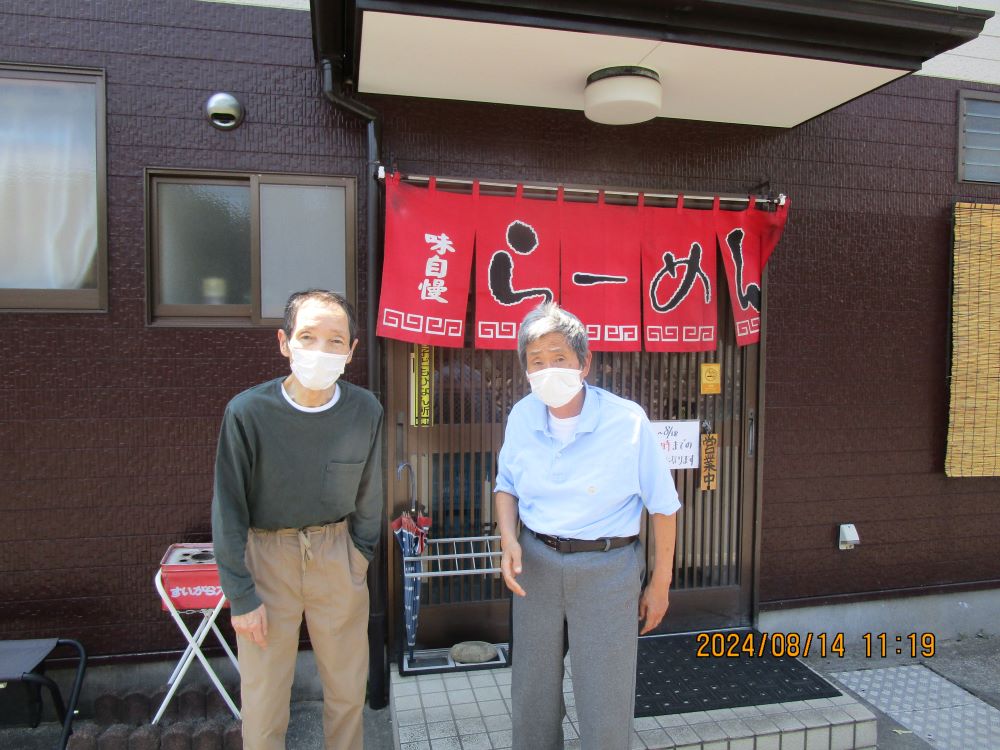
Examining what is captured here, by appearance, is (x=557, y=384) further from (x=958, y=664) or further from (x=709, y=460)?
(x=958, y=664)

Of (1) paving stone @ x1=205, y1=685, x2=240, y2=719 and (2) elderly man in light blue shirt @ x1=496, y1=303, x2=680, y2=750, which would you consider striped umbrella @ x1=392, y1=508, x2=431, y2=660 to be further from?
(2) elderly man in light blue shirt @ x1=496, y1=303, x2=680, y2=750

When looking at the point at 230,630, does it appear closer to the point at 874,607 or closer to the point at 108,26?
the point at 108,26

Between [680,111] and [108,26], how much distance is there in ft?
12.8

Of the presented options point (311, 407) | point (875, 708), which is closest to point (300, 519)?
point (311, 407)

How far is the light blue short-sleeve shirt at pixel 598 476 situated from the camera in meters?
2.77

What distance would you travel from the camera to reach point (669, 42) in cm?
371

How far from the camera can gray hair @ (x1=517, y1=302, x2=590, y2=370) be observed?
2.78 m

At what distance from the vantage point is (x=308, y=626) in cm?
307

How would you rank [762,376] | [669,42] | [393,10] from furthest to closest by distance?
[762,376], [669,42], [393,10]

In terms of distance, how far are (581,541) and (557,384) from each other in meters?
0.68

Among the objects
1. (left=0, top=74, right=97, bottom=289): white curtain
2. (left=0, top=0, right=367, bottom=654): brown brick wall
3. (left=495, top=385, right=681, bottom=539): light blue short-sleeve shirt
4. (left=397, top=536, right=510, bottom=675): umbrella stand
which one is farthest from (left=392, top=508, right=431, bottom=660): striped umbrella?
(left=0, top=74, right=97, bottom=289): white curtain

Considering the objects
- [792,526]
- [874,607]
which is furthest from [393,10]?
[874,607]
